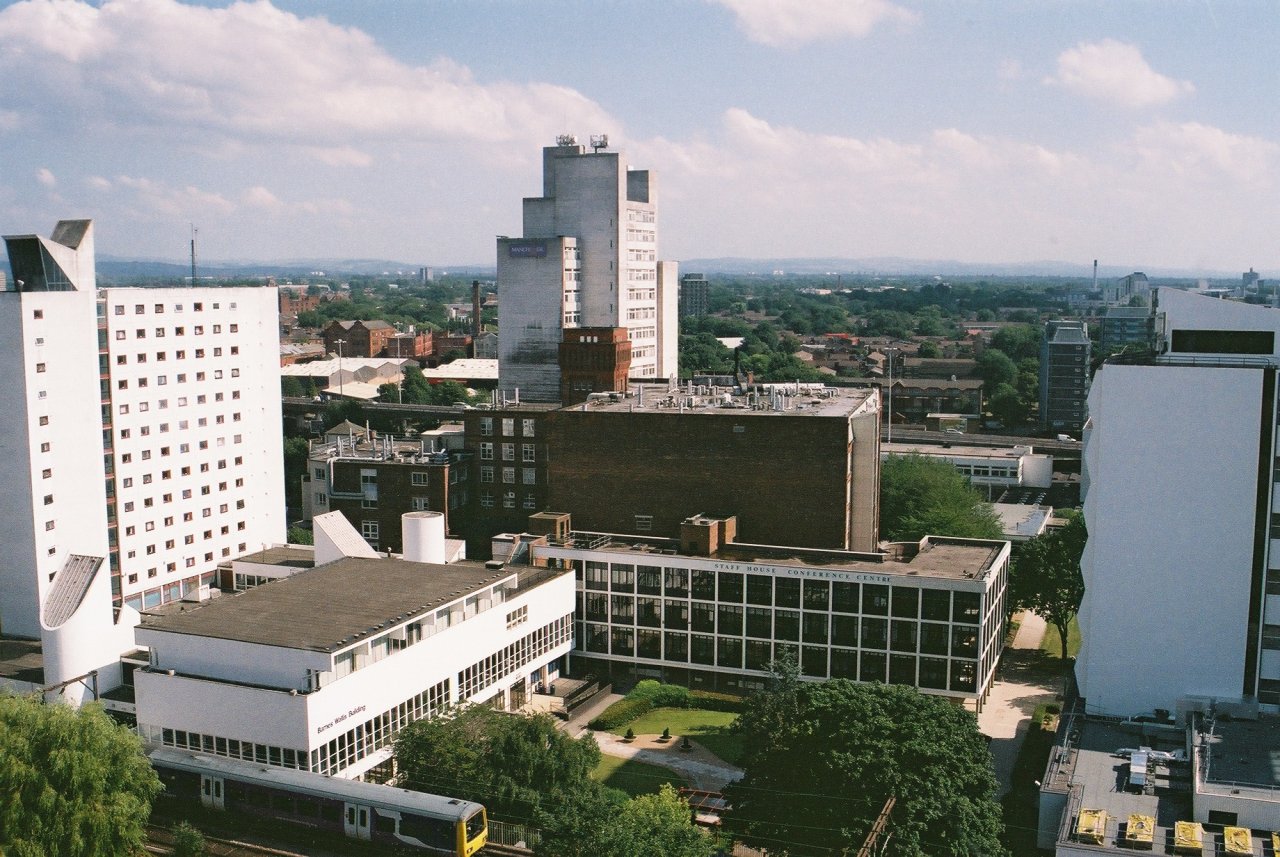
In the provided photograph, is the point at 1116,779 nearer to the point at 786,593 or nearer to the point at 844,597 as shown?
the point at 844,597

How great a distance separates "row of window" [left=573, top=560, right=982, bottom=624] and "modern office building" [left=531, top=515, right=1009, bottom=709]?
54 mm

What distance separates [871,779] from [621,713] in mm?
20699

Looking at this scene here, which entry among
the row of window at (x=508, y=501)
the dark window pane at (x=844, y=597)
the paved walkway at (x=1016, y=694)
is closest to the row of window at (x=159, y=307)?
the row of window at (x=508, y=501)

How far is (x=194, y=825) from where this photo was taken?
44.7 metres

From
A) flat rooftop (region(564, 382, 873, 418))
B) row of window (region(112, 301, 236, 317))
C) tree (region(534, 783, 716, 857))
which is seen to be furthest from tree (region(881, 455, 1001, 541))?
row of window (region(112, 301, 236, 317))

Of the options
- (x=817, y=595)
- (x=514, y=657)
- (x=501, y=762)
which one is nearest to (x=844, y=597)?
(x=817, y=595)

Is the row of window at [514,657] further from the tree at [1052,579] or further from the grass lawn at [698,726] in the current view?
the tree at [1052,579]

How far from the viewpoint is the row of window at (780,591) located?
57969mm

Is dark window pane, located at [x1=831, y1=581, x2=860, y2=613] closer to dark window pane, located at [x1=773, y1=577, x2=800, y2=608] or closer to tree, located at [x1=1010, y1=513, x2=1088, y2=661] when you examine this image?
dark window pane, located at [x1=773, y1=577, x2=800, y2=608]

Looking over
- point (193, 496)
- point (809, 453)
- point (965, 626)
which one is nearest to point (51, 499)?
point (193, 496)

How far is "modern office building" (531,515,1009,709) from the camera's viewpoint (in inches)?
2291

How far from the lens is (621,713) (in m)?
58.6

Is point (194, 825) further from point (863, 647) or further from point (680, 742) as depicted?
point (863, 647)

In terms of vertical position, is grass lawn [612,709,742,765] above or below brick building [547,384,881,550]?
below
